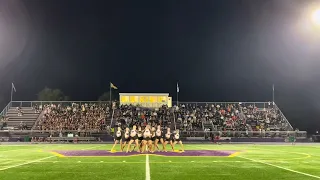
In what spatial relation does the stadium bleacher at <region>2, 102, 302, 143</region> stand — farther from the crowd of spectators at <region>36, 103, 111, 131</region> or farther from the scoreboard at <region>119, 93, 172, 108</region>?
the scoreboard at <region>119, 93, 172, 108</region>

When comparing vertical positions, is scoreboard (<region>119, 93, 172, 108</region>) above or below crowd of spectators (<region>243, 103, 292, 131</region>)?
above

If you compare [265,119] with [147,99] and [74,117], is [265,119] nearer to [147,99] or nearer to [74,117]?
[147,99]

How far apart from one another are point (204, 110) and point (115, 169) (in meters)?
41.9

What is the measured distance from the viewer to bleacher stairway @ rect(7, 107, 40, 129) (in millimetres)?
50562

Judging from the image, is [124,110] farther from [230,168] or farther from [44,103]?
[230,168]

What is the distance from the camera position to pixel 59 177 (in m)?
10.2

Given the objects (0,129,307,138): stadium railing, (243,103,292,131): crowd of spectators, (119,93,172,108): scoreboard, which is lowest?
(0,129,307,138): stadium railing

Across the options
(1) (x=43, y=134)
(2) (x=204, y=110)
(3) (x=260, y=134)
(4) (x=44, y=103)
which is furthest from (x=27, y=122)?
(3) (x=260, y=134)

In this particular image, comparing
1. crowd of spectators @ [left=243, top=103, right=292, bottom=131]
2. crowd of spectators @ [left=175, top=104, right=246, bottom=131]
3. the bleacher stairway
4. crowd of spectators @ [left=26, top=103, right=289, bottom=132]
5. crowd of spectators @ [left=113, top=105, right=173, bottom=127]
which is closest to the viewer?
crowd of spectators @ [left=26, top=103, right=289, bottom=132]

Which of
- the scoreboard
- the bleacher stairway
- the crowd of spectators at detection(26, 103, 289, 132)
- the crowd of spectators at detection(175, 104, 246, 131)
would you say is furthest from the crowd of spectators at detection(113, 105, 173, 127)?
the bleacher stairway

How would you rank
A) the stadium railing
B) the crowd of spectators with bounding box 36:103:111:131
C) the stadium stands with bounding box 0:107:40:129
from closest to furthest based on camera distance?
the stadium railing
the crowd of spectators with bounding box 36:103:111:131
the stadium stands with bounding box 0:107:40:129

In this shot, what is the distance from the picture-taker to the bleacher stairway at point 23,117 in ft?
166

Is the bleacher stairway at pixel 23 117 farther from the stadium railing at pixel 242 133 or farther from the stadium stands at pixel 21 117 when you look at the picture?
the stadium railing at pixel 242 133

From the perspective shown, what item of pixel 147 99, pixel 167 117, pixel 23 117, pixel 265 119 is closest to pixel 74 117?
pixel 23 117
